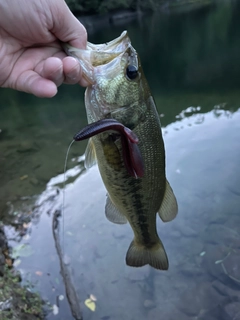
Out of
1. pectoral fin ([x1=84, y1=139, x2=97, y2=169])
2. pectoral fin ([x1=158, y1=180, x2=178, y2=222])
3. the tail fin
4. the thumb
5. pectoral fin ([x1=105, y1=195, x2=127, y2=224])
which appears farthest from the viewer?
the tail fin

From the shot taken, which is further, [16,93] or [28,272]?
[16,93]

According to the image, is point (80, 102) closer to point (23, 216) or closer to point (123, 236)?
point (23, 216)

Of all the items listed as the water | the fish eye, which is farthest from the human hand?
the water

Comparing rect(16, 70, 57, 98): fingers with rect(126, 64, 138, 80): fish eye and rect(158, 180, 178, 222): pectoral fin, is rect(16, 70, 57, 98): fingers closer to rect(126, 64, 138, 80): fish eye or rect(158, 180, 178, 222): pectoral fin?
rect(126, 64, 138, 80): fish eye

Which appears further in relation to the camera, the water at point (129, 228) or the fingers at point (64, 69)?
the water at point (129, 228)

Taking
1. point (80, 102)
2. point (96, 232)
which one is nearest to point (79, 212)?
point (96, 232)

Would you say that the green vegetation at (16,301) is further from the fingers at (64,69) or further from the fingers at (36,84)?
the fingers at (64,69)

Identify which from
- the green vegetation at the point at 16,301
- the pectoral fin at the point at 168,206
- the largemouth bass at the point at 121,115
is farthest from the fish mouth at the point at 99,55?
the green vegetation at the point at 16,301
